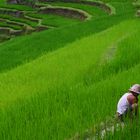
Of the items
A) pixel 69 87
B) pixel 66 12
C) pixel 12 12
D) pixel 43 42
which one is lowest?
pixel 12 12

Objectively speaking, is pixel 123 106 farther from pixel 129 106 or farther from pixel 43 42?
pixel 43 42

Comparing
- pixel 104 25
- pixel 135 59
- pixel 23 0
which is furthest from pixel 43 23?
pixel 135 59

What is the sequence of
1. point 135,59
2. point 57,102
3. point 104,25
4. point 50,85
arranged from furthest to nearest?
point 104,25, point 135,59, point 50,85, point 57,102

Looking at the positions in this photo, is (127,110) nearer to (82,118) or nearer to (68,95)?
(82,118)

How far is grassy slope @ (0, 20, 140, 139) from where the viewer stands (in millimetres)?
6004

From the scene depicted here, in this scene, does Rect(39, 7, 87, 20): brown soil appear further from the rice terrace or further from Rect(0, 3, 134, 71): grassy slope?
the rice terrace

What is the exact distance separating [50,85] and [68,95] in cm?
153

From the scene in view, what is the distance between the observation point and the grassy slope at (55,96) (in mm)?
6004

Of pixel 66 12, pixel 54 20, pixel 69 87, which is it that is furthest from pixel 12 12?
pixel 69 87

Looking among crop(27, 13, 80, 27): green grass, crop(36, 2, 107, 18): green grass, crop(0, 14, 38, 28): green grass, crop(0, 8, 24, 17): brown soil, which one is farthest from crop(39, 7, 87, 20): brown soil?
crop(0, 14, 38, 28): green grass

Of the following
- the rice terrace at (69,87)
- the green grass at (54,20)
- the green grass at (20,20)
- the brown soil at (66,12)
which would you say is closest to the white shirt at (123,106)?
the rice terrace at (69,87)

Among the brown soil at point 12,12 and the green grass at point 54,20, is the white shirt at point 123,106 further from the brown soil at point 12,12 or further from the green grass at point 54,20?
the brown soil at point 12,12

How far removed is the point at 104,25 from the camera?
20562 millimetres

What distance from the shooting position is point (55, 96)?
7.69 m
